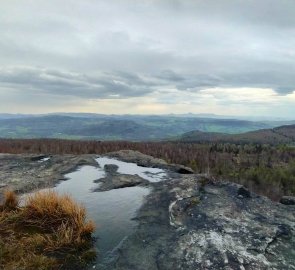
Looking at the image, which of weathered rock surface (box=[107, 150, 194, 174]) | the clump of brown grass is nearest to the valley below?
the clump of brown grass

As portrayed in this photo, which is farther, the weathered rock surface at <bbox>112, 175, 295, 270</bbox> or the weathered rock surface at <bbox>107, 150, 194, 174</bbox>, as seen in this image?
the weathered rock surface at <bbox>107, 150, 194, 174</bbox>

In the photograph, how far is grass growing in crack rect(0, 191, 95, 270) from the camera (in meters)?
10.5

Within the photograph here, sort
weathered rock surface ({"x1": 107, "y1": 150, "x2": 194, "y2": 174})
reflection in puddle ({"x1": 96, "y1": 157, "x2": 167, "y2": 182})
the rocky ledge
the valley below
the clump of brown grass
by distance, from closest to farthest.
Answer: 1. the rocky ledge
2. the valley below
3. the clump of brown grass
4. reflection in puddle ({"x1": 96, "y1": 157, "x2": 167, "y2": 182})
5. weathered rock surface ({"x1": 107, "y1": 150, "x2": 194, "y2": 174})

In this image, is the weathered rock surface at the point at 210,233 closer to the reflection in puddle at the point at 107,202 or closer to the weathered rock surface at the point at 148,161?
the reflection in puddle at the point at 107,202

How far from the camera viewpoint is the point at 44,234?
12391mm

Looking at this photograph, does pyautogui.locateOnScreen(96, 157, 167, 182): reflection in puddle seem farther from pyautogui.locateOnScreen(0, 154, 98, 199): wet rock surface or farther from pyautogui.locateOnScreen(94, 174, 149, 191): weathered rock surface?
pyautogui.locateOnScreen(0, 154, 98, 199): wet rock surface

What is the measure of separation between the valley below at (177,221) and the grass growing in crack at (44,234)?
0.68m

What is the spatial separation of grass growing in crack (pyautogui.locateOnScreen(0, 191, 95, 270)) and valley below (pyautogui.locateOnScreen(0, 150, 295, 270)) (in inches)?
26.8

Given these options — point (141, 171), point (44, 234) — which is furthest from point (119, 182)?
point (44, 234)

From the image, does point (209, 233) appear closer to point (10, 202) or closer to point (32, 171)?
point (10, 202)

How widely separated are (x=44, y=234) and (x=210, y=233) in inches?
247

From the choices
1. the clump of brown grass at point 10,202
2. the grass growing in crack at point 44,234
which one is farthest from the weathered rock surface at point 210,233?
the clump of brown grass at point 10,202

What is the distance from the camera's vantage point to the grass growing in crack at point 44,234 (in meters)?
10.5

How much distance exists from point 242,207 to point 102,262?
824 cm
